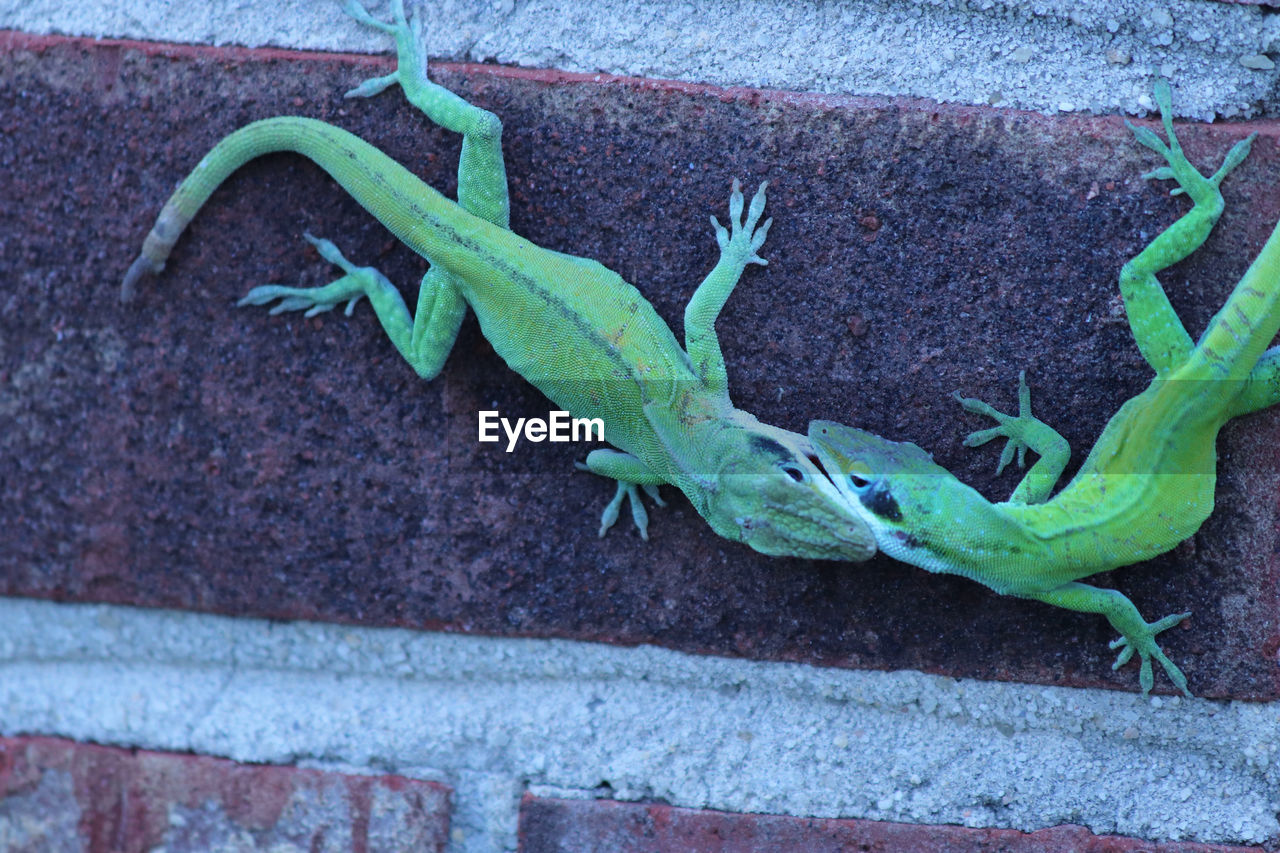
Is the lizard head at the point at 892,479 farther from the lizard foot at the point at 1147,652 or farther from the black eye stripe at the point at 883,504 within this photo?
the lizard foot at the point at 1147,652

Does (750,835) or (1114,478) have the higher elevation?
(1114,478)

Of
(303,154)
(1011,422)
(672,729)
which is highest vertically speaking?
(303,154)

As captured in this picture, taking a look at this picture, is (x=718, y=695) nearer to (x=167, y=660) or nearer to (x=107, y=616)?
(x=167, y=660)

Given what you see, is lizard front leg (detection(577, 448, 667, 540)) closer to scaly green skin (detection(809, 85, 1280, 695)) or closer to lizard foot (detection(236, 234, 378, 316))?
scaly green skin (detection(809, 85, 1280, 695))

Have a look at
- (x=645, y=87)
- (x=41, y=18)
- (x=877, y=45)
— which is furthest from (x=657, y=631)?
(x=41, y=18)

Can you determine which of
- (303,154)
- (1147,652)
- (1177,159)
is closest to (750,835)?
(1147,652)

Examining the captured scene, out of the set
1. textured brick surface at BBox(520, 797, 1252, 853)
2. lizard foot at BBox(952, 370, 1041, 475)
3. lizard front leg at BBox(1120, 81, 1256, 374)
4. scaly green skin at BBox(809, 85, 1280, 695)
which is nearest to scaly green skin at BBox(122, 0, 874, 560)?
scaly green skin at BBox(809, 85, 1280, 695)

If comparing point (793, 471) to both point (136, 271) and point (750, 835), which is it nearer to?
point (750, 835)
